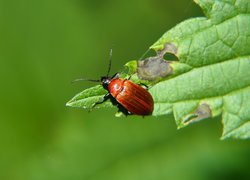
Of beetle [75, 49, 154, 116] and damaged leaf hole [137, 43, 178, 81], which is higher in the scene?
damaged leaf hole [137, 43, 178, 81]

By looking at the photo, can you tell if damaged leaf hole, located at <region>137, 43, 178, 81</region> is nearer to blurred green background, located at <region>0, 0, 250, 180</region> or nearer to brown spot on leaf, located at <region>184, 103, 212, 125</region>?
brown spot on leaf, located at <region>184, 103, 212, 125</region>

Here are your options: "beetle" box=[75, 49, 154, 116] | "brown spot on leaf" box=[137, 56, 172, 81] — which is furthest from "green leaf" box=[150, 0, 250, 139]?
"beetle" box=[75, 49, 154, 116]

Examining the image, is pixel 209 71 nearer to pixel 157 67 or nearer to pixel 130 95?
pixel 157 67

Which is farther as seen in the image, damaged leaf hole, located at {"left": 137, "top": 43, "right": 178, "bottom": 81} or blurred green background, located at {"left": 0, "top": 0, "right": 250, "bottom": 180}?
blurred green background, located at {"left": 0, "top": 0, "right": 250, "bottom": 180}

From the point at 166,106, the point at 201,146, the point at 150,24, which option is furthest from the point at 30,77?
the point at 166,106

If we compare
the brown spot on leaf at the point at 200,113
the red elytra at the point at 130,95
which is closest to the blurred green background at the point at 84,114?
the red elytra at the point at 130,95

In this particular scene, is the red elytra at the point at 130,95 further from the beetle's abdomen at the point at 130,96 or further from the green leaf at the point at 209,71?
the green leaf at the point at 209,71

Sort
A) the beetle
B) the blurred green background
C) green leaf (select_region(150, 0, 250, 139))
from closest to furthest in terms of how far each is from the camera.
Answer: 1. green leaf (select_region(150, 0, 250, 139))
2. the beetle
3. the blurred green background

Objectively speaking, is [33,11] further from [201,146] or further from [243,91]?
[243,91]
